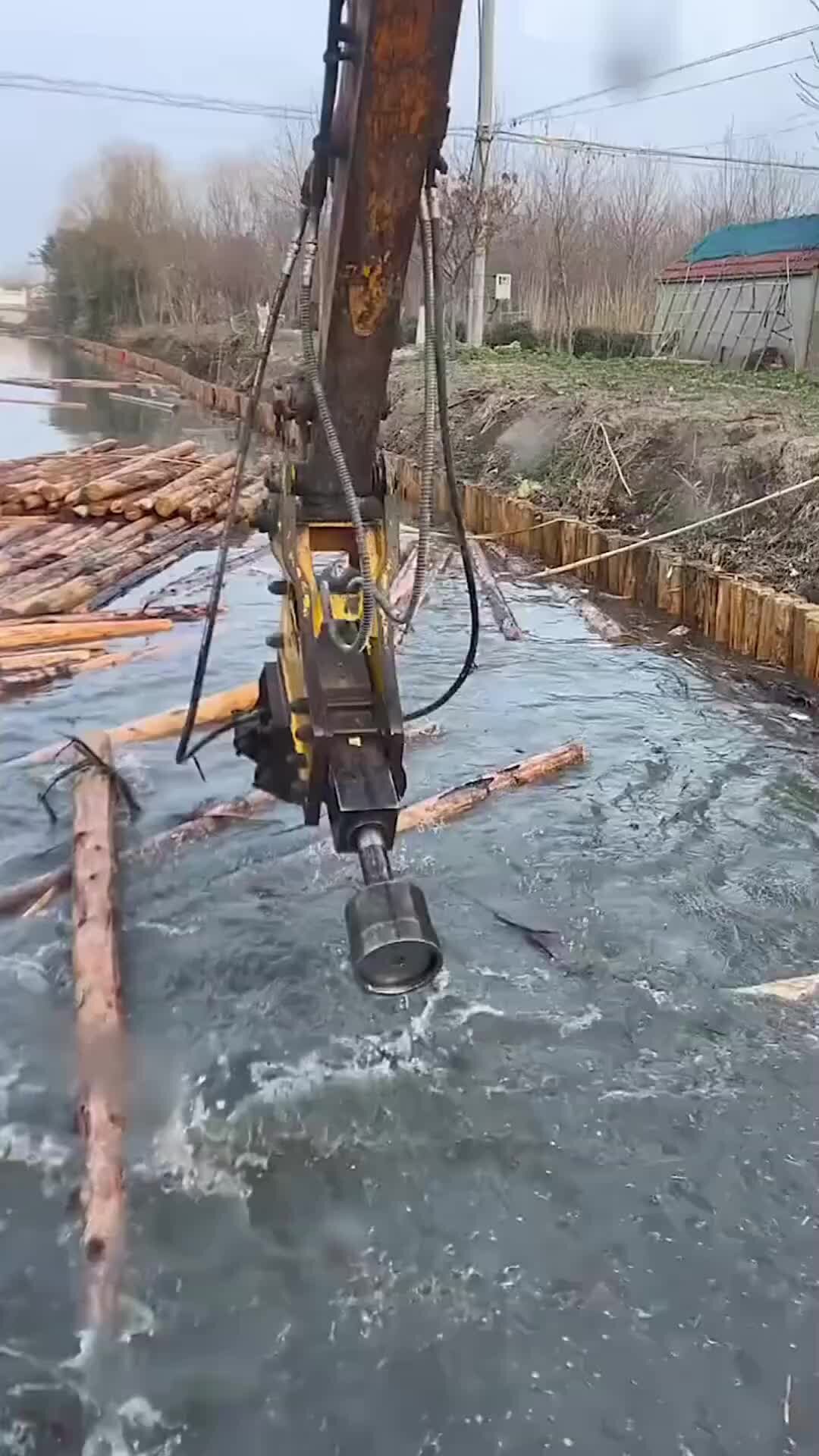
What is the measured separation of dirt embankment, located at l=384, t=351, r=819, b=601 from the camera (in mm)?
11477

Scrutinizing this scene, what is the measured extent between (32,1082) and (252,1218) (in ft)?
3.74

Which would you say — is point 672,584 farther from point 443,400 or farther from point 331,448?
point 331,448

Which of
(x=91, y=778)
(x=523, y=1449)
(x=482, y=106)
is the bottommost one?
(x=523, y=1449)

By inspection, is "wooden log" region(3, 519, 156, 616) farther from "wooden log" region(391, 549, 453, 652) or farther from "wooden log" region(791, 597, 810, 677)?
"wooden log" region(791, 597, 810, 677)

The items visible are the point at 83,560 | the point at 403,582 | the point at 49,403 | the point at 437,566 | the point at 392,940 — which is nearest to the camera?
the point at 392,940

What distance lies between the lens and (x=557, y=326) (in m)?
30.2

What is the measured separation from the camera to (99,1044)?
481cm

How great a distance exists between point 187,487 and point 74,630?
691cm

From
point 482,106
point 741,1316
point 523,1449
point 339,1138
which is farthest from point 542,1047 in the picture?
point 482,106

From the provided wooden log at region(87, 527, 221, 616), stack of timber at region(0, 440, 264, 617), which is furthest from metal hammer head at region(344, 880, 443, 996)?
wooden log at region(87, 527, 221, 616)

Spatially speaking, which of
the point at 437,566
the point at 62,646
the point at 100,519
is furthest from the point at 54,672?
the point at 100,519

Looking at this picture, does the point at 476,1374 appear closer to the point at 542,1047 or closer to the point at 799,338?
the point at 542,1047

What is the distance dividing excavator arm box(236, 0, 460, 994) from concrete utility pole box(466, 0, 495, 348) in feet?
75.3

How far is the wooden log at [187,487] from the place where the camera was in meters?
15.9
